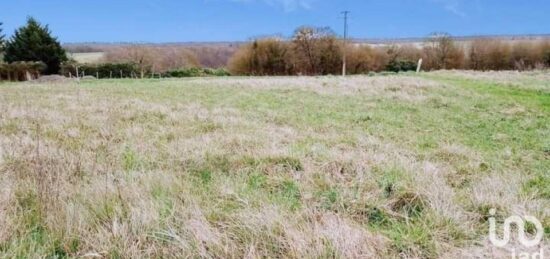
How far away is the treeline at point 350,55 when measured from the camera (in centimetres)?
4356

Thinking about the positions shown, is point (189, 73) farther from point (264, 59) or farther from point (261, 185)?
point (261, 185)

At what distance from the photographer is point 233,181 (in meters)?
3.83

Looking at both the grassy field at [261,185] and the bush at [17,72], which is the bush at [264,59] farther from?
the grassy field at [261,185]

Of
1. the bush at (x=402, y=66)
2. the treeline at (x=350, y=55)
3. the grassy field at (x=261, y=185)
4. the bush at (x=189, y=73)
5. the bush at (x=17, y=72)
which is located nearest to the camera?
the grassy field at (x=261, y=185)

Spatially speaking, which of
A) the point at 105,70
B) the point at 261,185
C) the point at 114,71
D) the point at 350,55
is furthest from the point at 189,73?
the point at 261,185

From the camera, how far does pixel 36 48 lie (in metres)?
34.6

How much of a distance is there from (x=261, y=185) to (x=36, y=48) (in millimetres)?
37362

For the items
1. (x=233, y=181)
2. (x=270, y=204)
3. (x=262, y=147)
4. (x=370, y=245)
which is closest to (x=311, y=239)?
(x=370, y=245)

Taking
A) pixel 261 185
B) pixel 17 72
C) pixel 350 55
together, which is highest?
pixel 350 55

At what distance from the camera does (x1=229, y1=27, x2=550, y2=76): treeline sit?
143 ft

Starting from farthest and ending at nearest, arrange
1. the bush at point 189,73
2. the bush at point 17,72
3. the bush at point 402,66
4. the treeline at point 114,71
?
the bush at point 402,66 → the bush at point 189,73 → the treeline at point 114,71 → the bush at point 17,72

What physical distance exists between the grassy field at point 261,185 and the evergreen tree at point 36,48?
99.8ft

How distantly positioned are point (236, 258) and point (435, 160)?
11.6 ft

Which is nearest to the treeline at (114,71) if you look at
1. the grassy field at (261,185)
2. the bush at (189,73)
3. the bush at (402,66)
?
the bush at (189,73)
